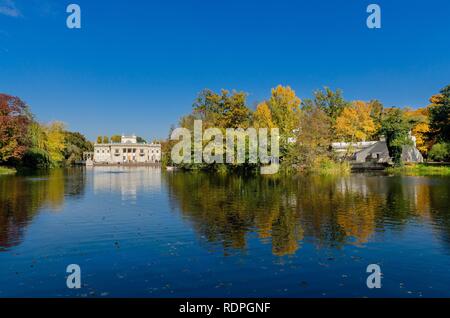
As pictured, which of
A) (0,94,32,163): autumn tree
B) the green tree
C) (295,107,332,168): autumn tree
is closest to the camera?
(295,107,332,168): autumn tree

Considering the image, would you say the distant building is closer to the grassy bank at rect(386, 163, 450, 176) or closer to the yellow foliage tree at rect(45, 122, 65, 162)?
the grassy bank at rect(386, 163, 450, 176)

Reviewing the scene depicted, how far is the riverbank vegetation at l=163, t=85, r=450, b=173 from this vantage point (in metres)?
49.2

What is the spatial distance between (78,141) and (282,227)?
129672 mm

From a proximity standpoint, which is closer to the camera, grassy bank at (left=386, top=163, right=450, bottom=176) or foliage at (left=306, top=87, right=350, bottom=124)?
grassy bank at (left=386, top=163, right=450, bottom=176)

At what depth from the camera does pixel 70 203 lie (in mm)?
22984

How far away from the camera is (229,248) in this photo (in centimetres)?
1205

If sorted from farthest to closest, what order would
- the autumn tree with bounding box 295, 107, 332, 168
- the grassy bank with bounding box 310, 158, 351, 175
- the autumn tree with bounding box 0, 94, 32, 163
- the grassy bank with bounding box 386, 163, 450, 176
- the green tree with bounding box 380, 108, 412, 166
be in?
the autumn tree with bounding box 0, 94, 32, 163
the green tree with bounding box 380, 108, 412, 166
the autumn tree with bounding box 295, 107, 332, 168
the grassy bank with bounding box 310, 158, 351, 175
the grassy bank with bounding box 386, 163, 450, 176

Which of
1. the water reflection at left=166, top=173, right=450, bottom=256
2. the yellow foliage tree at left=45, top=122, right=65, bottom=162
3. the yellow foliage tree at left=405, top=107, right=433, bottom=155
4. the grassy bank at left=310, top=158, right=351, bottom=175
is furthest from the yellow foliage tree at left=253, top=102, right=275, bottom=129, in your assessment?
the yellow foliage tree at left=45, top=122, right=65, bottom=162

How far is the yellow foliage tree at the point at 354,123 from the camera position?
65812 millimetres

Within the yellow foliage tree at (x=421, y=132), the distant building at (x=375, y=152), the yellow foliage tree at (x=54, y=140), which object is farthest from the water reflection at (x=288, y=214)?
the yellow foliage tree at (x=54, y=140)

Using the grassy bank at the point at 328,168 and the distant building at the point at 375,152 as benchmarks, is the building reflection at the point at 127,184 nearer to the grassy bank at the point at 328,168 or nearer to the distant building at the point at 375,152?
the grassy bank at the point at 328,168

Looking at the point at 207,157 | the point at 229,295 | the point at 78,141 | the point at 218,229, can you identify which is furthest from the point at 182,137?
the point at 78,141

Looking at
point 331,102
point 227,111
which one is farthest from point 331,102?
point 227,111

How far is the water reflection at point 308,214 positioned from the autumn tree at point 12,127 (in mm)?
44996
